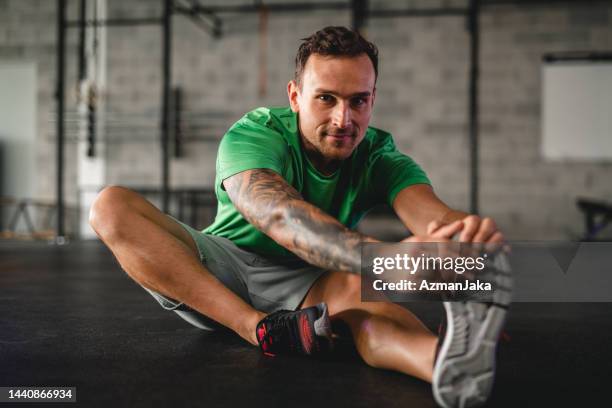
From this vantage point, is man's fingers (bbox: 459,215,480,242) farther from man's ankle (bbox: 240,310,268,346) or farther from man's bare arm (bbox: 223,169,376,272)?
man's ankle (bbox: 240,310,268,346)

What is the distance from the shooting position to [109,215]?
137cm

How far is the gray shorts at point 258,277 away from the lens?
1.53m

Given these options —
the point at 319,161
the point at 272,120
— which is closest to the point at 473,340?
the point at 319,161

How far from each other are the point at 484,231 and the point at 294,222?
388 mm

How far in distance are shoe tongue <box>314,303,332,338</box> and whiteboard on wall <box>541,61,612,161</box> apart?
248 inches

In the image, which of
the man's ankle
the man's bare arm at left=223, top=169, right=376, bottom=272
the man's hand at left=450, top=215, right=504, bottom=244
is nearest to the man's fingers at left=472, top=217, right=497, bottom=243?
the man's hand at left=450, top=215, right=504, bottom=244

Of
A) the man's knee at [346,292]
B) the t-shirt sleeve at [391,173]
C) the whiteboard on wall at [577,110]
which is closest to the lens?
the man's knee at [346,292]

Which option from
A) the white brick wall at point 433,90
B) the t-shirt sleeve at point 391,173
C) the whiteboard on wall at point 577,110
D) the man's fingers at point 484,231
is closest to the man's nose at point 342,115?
the t-shirt sleeve at point 391,173

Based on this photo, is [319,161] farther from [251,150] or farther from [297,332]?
[297,332]

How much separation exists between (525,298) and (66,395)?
2.02 m

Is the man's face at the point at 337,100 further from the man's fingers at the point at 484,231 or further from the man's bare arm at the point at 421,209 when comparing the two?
the man's fingers at the point at 484,231

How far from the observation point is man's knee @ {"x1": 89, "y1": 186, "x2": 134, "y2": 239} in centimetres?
137

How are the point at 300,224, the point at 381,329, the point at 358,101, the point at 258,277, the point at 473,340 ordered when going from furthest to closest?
the point at 258,277
the point at 358,101
the point at 381,329
the point at 300,224
the point at 473,340

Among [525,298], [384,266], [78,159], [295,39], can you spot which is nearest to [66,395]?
[384,266]
